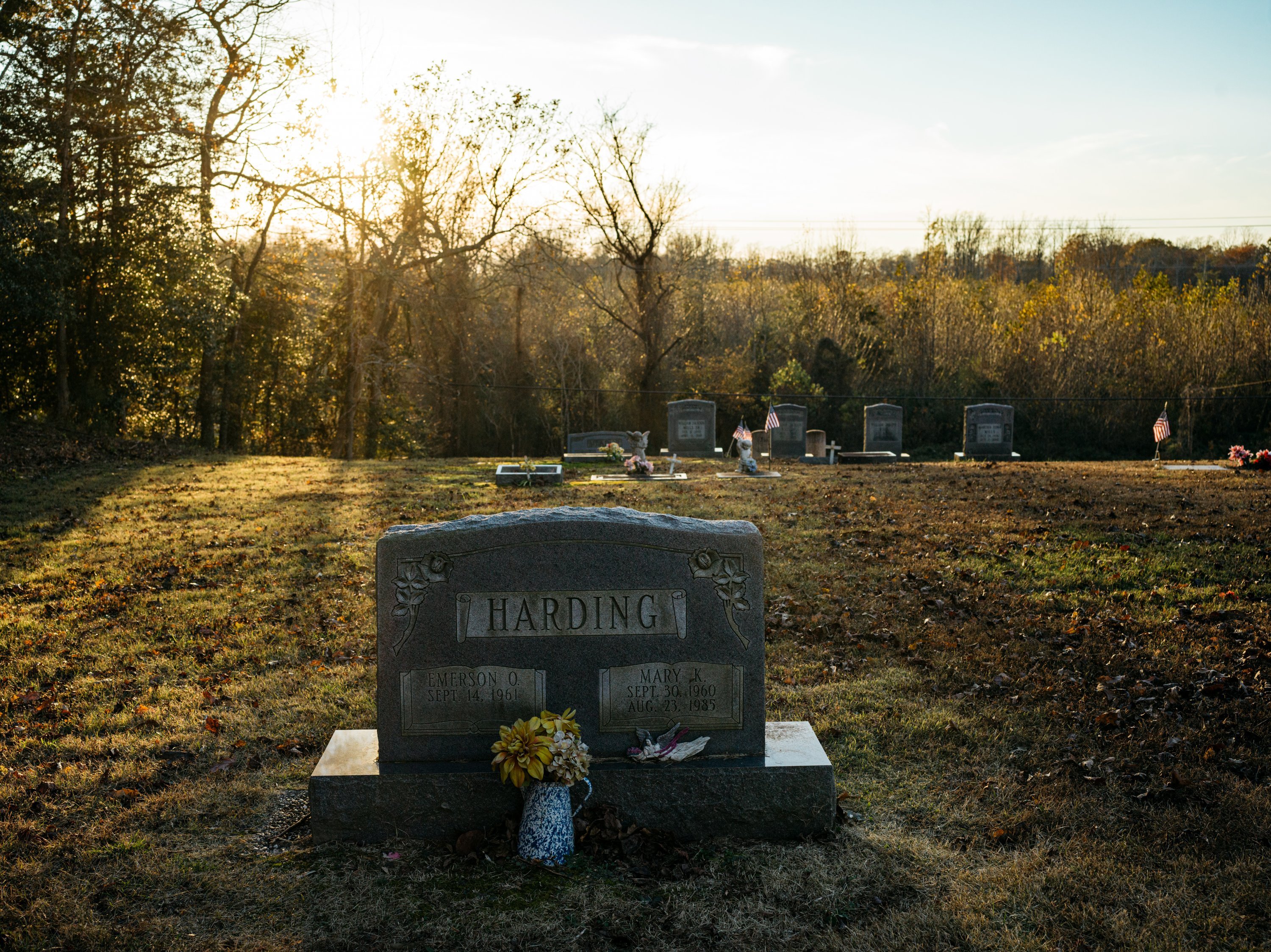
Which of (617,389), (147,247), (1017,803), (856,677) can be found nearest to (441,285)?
(617,389)

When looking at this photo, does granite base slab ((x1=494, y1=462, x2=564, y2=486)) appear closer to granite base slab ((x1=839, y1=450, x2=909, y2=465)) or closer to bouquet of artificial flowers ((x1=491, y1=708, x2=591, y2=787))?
granite base slab ((x1=839, y1=450, x2=909, y2=465))

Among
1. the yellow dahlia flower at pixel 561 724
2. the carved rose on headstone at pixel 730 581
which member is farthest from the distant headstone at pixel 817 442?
the yellow dahlia flower at pixel 561 724

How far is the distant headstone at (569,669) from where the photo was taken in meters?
4.57

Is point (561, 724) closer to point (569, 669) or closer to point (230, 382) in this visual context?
point (569, 669)

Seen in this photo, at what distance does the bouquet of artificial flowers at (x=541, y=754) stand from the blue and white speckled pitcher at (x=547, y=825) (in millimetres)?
65

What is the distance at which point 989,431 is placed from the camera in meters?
23.7

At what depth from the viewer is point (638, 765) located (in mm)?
4602

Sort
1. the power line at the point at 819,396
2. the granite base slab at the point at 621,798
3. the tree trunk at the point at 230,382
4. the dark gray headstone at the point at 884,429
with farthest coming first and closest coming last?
the power line at the point at 819,396, the tree trunk at the point at 230,382, the dark gray headstone at the point at 884,429, the granite base slab at the point at 621,798

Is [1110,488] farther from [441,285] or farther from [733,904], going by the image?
[441,285]

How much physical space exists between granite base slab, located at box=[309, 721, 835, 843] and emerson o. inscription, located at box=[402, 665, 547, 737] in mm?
208

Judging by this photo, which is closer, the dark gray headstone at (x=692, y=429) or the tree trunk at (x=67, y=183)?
the tree trunk at (x=67, y=183)

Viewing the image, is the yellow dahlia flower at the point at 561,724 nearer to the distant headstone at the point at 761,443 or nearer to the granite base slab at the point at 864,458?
the granite base slab at the point at 864,458

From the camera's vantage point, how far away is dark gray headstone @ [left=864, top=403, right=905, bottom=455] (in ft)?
79.6

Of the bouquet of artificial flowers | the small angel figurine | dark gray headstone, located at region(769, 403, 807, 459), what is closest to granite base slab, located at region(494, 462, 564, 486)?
the small angel figurine
